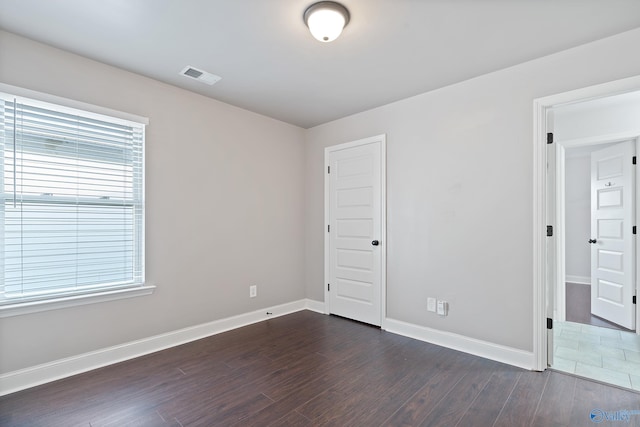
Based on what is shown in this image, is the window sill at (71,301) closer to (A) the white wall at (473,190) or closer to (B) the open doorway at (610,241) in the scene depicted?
(A) the white wall at (473,190)

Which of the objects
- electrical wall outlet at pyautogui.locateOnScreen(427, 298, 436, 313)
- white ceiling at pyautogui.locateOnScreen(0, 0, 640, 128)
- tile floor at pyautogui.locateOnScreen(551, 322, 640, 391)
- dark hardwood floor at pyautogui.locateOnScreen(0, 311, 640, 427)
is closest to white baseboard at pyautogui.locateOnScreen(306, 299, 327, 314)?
dark hardwood floor at pyautogui.locateOnScreen(0, 311, 640, 427)

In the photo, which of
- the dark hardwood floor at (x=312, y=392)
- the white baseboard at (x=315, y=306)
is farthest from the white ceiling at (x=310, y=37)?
the white baseboard at (x=315, y=306)

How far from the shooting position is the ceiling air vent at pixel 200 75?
277 centimetres

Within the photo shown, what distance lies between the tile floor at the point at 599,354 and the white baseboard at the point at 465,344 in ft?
0.95

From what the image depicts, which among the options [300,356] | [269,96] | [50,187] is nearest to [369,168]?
[269,96]

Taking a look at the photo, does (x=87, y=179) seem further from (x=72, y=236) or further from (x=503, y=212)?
(x=503, y=212)

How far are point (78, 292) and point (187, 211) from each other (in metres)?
1.12

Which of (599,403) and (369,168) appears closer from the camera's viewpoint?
(599,403)

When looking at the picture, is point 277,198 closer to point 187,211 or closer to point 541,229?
point 187,211

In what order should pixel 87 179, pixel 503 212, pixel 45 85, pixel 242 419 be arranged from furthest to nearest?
pixel 503 212 → pixel 87 179 → pixel 45 85 → pixel 242 419

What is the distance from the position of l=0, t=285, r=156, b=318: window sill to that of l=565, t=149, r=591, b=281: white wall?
23.9ft

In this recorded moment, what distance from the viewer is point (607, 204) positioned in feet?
12.6

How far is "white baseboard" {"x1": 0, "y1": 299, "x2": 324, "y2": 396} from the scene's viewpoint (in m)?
2.25

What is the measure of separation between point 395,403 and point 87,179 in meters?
2.95
